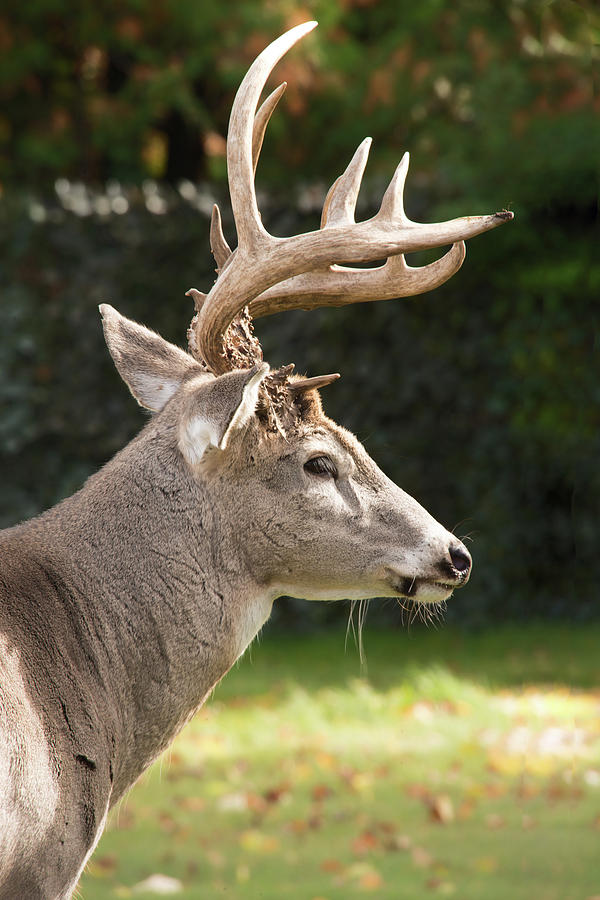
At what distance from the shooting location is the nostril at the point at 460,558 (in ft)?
11.3

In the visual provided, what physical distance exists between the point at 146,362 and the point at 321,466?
2.37 feet

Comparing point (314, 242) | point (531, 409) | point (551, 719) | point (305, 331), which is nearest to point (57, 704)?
point (314, 242)

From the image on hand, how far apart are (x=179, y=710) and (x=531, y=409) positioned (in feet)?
21.9

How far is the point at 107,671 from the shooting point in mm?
3131

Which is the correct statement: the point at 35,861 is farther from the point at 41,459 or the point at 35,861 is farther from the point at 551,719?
the point at 41,459

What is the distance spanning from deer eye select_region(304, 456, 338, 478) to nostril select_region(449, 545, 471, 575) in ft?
1.41

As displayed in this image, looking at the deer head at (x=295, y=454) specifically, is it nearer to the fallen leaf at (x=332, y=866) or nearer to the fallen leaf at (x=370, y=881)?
the fallen leaf at (x=370, y=881)

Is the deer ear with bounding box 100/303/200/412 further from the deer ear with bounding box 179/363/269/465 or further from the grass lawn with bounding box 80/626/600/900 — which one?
the grass lawn with bounding box 80/626/600/900

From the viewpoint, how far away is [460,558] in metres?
3.45

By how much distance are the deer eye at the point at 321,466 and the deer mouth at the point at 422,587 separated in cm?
35

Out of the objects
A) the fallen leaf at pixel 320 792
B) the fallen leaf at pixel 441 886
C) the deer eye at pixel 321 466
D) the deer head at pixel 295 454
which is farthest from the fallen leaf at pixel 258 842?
the deer eye at pixel 321 466

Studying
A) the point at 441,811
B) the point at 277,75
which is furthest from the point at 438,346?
the point at 277,75

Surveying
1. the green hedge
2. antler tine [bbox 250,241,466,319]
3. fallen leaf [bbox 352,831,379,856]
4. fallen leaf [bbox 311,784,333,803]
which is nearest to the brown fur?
antler tine [bbox 250,241,466,319]

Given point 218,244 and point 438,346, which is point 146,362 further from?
point 438,346
